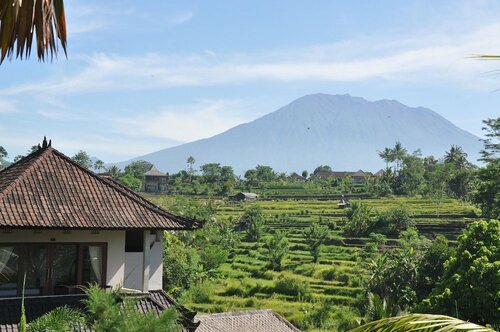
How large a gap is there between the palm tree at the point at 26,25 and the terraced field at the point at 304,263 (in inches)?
1262

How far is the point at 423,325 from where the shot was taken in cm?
305

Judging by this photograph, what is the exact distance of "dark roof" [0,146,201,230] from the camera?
40.4 feet

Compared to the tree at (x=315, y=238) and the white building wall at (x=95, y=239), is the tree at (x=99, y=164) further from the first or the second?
the white building wall at (x=95, y=239)

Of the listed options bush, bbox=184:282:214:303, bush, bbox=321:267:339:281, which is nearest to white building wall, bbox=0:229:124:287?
bush, bbox=184:282:214:303

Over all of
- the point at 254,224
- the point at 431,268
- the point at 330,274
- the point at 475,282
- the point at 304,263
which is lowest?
the point at 330,274

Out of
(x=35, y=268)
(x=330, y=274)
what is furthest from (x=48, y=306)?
(x=330, y=274)

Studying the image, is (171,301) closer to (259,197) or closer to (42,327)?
(42,327)

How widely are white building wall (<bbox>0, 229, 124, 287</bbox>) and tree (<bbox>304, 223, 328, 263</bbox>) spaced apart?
1442 inches

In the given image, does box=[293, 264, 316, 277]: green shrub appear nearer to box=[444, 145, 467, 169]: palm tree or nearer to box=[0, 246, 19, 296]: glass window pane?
box=[0, 246, 19, 296]: glass window pane

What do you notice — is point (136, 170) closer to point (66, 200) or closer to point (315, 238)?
point (315, 238)

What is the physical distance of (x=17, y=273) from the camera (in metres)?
12.6

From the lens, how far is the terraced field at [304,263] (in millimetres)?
37906

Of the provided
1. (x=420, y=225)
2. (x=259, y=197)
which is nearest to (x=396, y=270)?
(x=420, y=225)

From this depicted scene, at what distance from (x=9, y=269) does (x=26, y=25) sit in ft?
34.8
